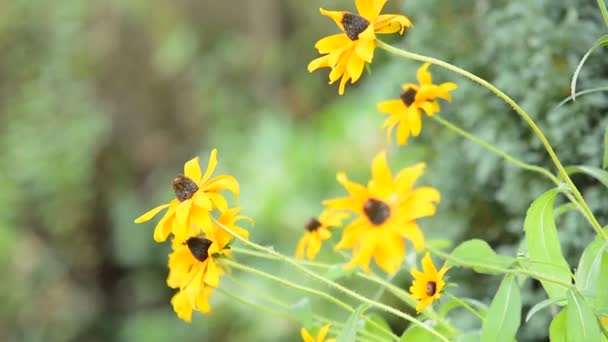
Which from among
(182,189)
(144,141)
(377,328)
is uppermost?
(182,189)

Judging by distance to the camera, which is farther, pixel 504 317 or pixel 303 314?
pixel 303 314

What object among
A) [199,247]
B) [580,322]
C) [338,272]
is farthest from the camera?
[338,272]

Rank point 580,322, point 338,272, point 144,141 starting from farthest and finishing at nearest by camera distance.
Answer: point 144,141, point 338,272, point 580,322

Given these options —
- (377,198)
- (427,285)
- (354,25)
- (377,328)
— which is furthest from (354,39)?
(377,328)

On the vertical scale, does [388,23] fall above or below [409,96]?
above

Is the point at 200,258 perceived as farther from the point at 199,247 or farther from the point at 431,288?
the point at 431,288

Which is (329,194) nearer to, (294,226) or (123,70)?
(294,226)

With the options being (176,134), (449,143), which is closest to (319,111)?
(176,134)
